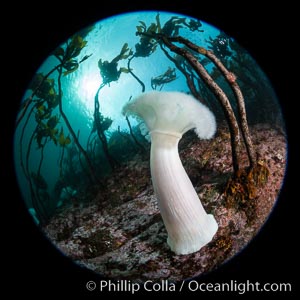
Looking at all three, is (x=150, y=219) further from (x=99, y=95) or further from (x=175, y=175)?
(x=99, y=95)

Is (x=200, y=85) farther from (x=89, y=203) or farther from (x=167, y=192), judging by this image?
(x=89, y=203)

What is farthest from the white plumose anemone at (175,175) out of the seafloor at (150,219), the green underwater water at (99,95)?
the green underwater water at (99,95)

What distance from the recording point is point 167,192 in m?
3.84

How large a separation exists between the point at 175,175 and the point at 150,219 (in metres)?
0.96

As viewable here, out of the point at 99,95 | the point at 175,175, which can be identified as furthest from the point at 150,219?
the point at 99,95

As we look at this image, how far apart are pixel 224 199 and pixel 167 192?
102cm

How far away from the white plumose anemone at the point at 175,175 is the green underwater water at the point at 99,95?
1.59 feet

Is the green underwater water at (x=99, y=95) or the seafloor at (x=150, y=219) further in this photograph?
the green underwater water at (x=99, y=95)

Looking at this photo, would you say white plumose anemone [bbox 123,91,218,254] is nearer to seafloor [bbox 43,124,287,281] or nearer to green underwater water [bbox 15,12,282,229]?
seafloor [bbox 43,124,287,281]

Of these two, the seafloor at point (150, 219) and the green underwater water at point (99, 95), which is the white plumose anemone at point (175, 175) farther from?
the green underwater water at point (99, 95)

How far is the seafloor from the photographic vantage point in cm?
391

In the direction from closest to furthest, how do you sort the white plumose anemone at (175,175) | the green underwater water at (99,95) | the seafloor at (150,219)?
1. the white plumose anemone at (175,175)
2. the seafloor at (150,219)
3. the green underwater water at (99,95)

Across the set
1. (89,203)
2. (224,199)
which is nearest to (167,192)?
(224,199)

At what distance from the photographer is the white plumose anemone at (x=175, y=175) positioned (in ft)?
12.4
